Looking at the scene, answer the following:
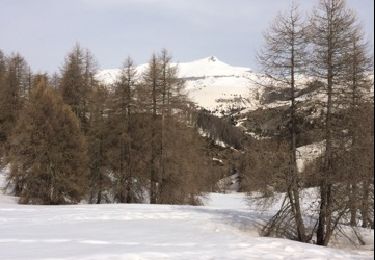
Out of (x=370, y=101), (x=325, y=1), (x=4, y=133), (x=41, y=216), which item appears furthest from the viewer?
(x=4, y=133)

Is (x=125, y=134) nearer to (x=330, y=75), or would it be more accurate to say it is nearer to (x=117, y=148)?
(x=117, y=148)

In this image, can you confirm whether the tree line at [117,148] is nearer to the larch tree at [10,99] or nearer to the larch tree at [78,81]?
the larch tree at [78,81]

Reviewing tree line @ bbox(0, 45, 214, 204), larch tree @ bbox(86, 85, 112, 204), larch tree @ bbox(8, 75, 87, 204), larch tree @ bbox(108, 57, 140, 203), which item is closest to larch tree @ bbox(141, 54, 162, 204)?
tree line @ bbox(0, 45, 214, 204)

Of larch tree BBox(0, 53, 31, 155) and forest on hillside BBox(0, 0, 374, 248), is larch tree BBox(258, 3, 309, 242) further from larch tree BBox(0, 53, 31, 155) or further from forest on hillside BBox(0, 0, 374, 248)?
larch tree BBox(0, 53, 31, 155)

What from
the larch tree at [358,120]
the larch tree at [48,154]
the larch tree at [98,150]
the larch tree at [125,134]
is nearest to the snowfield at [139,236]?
the larch tree at [358,120]

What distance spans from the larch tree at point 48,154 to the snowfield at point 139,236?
9.19 meters

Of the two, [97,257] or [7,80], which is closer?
[97,257]

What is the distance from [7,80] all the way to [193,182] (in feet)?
72.9

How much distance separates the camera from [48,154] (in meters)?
33.2

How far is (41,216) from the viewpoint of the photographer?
69.1 ft

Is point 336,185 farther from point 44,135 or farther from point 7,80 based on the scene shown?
point 7,80

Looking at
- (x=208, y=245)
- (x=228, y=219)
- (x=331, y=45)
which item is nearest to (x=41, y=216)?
(x=228, y=219)

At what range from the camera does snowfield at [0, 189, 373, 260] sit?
12516 millimetres

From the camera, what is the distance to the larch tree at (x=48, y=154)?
33.1 metres
